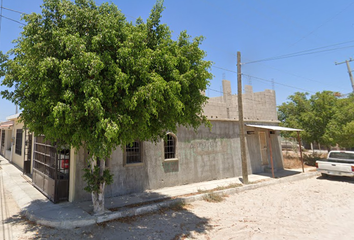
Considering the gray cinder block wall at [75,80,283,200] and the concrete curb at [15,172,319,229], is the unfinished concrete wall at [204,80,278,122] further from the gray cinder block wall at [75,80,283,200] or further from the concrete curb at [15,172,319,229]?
the concrete curb at [15,172,319,229]

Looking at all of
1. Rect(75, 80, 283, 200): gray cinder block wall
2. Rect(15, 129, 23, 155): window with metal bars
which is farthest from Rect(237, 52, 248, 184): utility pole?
Rect(15, 129, 23, 155): window with metal bars

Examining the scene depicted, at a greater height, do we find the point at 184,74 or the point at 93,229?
the point at 184,74

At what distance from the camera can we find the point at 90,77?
15.9 ft

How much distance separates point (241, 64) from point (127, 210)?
30.3ft

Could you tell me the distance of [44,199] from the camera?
742cm

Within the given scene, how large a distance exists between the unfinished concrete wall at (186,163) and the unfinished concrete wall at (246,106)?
71 centimetres

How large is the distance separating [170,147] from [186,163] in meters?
1.21

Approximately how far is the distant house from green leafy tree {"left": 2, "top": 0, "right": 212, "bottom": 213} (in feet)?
5.66

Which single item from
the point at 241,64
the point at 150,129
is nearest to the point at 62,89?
the point at 150,129

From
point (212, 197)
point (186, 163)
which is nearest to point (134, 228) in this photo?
point (212, 197)

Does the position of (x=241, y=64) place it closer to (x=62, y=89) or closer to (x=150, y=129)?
(x=150, y=129)

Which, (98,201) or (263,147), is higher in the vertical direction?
(263,147)

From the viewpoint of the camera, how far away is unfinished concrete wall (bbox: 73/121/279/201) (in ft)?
27.0

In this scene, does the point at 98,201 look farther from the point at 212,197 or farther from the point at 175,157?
the point at 175,157
